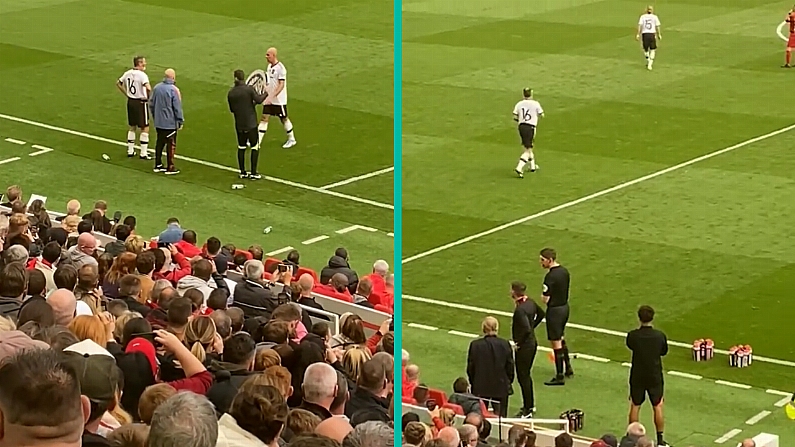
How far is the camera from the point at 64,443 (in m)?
3.21

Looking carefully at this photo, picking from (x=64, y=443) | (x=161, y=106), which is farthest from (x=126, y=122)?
(x=64, y=443)

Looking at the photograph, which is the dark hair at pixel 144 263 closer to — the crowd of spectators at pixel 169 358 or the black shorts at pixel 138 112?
the crowd of spectators at pixel 169 358

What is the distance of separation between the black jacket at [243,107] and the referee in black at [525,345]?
490cm

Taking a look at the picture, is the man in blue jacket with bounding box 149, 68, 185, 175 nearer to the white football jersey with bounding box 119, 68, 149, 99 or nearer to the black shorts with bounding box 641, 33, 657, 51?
the white football jersey with bounding box 119, 68, 149, 99

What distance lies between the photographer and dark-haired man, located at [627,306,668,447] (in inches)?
330

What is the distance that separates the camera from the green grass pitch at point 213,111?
500 inches

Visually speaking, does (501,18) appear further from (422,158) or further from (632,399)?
(632,399)

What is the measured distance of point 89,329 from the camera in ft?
16.6

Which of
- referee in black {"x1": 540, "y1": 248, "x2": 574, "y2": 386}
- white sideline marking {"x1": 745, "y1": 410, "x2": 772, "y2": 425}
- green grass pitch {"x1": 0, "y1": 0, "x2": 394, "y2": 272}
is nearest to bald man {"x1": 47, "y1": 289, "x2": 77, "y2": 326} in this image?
referee in black {"x1": 540, "y1": 248, "x2": 574, "y2": 386}

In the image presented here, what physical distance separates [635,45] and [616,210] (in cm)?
844

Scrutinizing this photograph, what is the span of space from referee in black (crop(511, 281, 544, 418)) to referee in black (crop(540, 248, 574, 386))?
1.15 ft

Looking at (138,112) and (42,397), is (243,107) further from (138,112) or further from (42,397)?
(42,397)

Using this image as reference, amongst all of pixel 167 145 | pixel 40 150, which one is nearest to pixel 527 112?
pixel 167 145

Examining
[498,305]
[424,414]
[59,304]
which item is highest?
[59,304]
